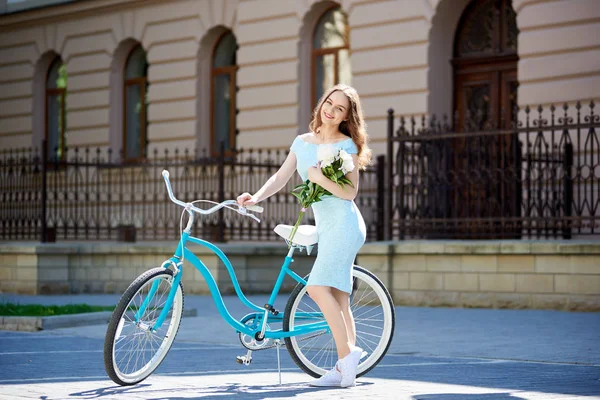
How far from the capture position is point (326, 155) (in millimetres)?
7348

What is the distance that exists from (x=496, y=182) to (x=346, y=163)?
285 inches

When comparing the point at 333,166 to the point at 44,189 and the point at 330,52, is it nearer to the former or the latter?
the point at 44,189

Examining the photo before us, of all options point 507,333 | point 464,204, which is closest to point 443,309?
point 464,204

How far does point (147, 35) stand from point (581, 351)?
16.1 meters

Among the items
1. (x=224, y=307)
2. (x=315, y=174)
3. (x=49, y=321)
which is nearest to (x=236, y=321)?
(x=224, y=307)

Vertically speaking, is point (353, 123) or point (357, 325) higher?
point (353, 123)

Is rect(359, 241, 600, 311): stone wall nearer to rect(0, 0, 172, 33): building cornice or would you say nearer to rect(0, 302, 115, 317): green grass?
rect(0, 302, 115, 317): green grass

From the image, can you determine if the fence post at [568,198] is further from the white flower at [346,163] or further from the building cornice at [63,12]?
the building cornice at [63,12]

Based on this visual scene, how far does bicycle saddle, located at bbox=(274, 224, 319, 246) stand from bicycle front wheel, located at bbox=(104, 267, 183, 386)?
27.6 inches

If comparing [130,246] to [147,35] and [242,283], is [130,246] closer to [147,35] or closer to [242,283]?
[242,283]

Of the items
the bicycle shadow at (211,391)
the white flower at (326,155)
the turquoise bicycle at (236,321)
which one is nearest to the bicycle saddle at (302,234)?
the turquoise bicycle at (236,321)

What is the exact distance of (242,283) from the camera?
1762cm

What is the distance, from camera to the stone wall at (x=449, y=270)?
13586 mm

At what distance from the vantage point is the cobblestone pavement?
23.5 feet
